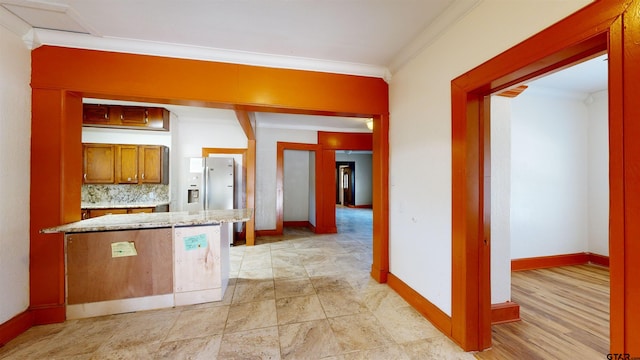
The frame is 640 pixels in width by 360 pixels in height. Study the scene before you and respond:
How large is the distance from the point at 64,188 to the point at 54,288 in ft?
2.99

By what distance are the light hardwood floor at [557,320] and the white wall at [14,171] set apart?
3.74 m

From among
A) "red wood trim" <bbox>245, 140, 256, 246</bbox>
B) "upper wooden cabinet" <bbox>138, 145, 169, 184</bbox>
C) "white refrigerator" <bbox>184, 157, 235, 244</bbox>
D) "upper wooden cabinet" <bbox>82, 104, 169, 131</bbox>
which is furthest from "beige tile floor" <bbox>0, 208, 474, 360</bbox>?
"upper wooden cabinet" <bbox>82, 104, 169, 131</bbox>

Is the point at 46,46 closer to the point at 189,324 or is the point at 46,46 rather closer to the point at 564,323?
the point at 189,324

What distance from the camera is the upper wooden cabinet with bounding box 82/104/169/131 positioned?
4027mm

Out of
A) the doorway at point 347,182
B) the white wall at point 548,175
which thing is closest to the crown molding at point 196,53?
the white wall at point 548,175

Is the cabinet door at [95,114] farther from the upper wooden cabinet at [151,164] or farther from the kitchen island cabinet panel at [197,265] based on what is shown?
the kitchen island cabinet panel at [197,265]

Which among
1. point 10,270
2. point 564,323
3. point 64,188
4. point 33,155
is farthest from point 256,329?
point 564,323

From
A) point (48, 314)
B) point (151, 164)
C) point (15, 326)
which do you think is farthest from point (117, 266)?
point (151, 164)

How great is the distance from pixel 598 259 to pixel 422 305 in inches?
139

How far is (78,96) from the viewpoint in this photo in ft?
7.60

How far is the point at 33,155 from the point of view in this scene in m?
2.10

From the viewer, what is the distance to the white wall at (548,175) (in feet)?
11.3

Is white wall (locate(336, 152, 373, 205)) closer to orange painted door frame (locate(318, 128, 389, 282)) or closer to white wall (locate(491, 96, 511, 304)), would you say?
orange painted door frame (locate(318, 128, 389, 282))

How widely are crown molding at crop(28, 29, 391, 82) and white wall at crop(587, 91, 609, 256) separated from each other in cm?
356
